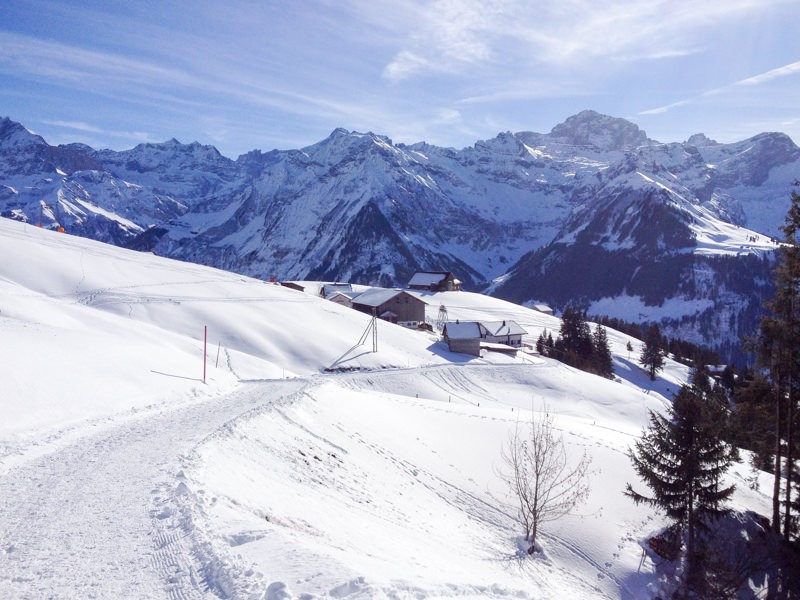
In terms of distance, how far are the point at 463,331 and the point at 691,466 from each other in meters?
46.0

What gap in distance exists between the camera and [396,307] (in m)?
89.9

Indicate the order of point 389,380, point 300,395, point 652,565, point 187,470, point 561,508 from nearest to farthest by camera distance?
point 187,470 < point 652,565 < point 561,508 < point 300,395 < point 389,380

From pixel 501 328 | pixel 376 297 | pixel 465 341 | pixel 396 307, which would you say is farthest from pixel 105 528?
pixel 376 297

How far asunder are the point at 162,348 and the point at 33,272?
27.0m

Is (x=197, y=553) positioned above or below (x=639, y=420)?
above

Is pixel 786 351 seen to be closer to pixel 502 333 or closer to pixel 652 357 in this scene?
pixel 502 333

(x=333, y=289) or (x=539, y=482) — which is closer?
(x=539, y=482)

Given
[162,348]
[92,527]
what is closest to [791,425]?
[92,527]

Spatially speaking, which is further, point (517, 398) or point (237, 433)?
point (517, 398)

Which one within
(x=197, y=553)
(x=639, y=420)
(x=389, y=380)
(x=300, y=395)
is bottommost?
(x=639, y=420)

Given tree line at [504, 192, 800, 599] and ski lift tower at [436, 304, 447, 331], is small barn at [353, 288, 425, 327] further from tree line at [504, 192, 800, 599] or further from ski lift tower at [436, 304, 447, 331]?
tree line at [504, 192, 800, 599]

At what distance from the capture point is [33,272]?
50.7 m

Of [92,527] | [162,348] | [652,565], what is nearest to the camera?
[92,527]

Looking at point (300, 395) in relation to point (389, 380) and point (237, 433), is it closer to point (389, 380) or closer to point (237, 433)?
point (237, 433)
